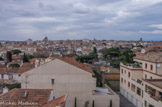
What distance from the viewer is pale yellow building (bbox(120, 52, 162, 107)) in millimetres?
18969

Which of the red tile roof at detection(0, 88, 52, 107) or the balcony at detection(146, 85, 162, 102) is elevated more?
the red tile roof at detection(0, 88, 52, 107)

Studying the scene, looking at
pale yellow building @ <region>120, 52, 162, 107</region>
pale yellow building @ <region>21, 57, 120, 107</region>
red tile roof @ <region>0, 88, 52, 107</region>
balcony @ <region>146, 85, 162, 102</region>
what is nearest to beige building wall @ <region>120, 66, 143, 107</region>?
pale yellow building @ <region>120, 52, 162, 107</region>

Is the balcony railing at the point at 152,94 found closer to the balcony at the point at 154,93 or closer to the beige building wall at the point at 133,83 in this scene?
the balcony at the point at 154,93

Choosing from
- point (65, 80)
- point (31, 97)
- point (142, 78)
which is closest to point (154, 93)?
point (142, 78)

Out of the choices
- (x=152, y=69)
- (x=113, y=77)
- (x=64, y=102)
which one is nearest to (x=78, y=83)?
(x=152, y=69)

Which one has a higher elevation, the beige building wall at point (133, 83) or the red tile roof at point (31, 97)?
the red tile roof at point (31, 97)

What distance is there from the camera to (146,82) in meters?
20.1

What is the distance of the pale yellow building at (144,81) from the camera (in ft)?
62.2

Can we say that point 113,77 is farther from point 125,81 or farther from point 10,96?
point 10,96

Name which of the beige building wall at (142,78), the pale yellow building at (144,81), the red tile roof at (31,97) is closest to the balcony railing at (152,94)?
the pale yellow building at (144,81)

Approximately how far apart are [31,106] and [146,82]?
13709 mm

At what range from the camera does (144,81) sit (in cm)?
2055

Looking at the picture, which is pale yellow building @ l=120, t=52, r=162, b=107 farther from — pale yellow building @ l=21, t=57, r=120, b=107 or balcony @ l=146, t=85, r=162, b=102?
pale yellow building @ l=21, t=57, r=120, b=107

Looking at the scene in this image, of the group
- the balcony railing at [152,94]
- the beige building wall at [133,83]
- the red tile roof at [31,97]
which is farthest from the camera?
the beige building wall at [133,83]
